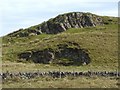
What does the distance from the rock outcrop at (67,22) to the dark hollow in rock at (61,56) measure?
6500cm

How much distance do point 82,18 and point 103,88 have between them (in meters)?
127

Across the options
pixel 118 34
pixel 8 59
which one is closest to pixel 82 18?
pixel 118 34

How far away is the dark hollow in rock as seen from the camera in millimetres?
96375

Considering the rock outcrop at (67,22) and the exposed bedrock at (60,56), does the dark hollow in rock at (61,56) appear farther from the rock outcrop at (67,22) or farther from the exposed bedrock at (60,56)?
the rock outcrop at (67,22)

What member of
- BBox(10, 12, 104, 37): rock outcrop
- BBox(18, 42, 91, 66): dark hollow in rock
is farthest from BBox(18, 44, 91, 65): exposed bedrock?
BBox(10, 12, 104, 37): rock outcrop

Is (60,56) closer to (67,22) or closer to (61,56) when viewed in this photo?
(61,56)

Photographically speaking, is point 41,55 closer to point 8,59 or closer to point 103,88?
point 8,59

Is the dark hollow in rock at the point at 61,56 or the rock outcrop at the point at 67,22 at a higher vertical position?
the rock outcrop at the point at 67,22

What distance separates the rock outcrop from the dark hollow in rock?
65.0 m

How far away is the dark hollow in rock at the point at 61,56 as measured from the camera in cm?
9638

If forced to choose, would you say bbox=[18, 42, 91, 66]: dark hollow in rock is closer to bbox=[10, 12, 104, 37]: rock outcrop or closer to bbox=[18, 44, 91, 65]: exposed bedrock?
bbox=[18, 44, 91, 65]: exposed bedrock

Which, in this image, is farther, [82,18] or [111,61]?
[82,18]

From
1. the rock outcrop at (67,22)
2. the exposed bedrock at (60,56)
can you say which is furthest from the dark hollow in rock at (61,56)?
the rock outcrop at (67,22)

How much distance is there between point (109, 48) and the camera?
338ft
